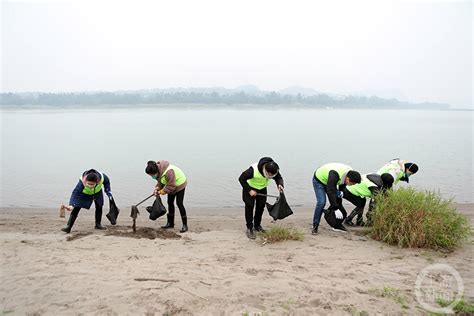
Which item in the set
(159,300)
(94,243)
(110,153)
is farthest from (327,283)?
(110,153)

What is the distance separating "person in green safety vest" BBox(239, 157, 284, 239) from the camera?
553cm

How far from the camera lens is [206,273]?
14.4 feet

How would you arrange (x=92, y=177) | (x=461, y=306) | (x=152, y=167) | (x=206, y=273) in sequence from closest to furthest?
(x=461, y=306) < (x=206, y=273) < (x=92, y=177) < (x=152, y=167)

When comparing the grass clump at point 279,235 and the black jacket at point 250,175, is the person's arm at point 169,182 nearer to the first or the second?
the black jacket at point 250,175

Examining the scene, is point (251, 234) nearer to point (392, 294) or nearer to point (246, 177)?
point (246, 177)

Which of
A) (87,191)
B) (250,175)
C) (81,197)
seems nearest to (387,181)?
(250,175)

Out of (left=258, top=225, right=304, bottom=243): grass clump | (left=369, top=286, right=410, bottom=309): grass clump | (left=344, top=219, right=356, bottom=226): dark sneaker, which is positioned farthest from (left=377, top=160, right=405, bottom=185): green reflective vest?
(left=369, top=286, right=410, bottom=309): grass clump

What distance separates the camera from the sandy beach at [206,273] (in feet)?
12.1

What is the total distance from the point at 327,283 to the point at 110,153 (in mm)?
17051

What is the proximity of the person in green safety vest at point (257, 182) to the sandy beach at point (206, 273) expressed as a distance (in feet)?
1.54

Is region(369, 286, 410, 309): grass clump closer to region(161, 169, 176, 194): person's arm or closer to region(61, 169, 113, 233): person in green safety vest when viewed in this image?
region(161, 169, 176, 194): person's arm

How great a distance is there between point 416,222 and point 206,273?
308cm

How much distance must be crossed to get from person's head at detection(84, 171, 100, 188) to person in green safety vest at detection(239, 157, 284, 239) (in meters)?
2.24

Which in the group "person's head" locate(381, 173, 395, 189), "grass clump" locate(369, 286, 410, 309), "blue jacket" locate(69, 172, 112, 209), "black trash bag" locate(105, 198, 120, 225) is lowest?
"grass clump" locate(369, 286, 410, 309)
